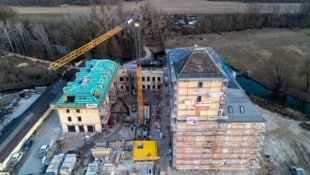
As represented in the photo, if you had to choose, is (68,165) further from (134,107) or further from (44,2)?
(44,2)

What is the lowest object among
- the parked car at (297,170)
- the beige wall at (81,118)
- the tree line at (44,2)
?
the parked car at (297,170)

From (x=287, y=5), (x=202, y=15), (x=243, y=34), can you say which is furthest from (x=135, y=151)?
(x=287, y=5)

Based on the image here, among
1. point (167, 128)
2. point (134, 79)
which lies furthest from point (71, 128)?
point (134, 79)

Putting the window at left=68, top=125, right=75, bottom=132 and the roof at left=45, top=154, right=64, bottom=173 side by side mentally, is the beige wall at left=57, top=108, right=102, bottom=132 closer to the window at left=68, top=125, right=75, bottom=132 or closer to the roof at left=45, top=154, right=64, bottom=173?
the window at left=68, top=125, right=75, bottom=132

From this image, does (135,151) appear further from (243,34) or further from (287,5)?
(287,5)

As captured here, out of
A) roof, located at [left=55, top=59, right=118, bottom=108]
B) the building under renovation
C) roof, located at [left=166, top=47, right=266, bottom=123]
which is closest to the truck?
roof, located at [left=55, top=59, right=118, bottom=108]

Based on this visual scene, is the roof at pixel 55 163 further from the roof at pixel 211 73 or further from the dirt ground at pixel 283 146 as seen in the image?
the dirt ground at pixel 283 146

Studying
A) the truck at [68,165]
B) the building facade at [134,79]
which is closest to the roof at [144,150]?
the truck at [68,165]
